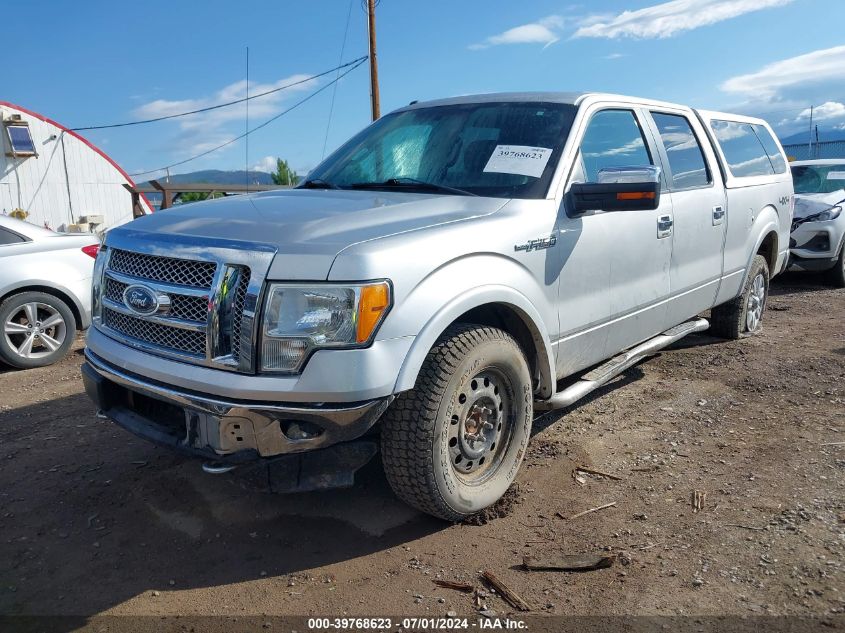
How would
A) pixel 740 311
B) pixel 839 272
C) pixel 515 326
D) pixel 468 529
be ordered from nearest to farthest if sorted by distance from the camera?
pixel 468 529, pixel 515 326, pixel 740 311, pixel 839 272

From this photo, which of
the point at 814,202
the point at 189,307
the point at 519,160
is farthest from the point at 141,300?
the point at 814,202

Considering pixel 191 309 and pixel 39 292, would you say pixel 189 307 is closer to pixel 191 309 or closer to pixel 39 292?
pixel 191 309

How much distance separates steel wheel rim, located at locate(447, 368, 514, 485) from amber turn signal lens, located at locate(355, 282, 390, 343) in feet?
1.97

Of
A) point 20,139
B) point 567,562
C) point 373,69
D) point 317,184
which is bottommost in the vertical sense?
point 567,562

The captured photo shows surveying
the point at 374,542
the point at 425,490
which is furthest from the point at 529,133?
the point at 374,542

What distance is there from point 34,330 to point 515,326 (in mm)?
4837

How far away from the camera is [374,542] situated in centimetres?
314

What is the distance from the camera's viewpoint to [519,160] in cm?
369

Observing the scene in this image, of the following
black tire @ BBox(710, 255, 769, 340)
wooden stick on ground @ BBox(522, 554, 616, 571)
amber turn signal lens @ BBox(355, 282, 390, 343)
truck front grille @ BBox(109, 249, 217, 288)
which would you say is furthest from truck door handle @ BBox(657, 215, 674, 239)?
truck front grille @ BBox(109, 249, 217, 288)

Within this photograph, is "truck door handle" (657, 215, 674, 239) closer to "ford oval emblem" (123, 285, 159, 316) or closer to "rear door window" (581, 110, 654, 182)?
"rear door window" (581, 110, 654, 182)

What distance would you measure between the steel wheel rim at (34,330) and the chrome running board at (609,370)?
477cm

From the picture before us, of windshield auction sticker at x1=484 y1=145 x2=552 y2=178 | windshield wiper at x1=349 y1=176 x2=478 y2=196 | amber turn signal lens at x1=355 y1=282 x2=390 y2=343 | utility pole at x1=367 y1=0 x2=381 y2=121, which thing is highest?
utility pole at x1=367 y1=0 x2=381 y2=121

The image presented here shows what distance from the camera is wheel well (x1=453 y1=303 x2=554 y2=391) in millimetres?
3346

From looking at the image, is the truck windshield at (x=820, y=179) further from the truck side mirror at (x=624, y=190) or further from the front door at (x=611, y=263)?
the truck side mirror at (x=624, y=190)
